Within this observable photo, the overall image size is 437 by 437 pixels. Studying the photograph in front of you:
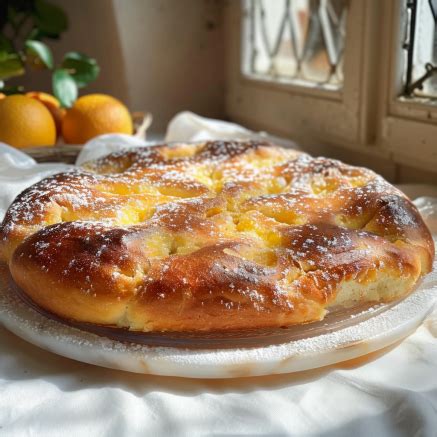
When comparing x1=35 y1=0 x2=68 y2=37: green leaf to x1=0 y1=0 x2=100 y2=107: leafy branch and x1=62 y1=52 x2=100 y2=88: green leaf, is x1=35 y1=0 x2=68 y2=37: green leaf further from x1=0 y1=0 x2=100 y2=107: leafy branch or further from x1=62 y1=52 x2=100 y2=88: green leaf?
x1=62 y1=52 x2=100 y2=88: green leaf

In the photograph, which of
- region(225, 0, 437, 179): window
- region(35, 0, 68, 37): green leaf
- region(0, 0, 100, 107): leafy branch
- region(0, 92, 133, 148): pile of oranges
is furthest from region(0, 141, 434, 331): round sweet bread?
region(35, 0, 68, 37): green leaf

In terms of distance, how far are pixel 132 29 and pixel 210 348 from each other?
135 centimetres

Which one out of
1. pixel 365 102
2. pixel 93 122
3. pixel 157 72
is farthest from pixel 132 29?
pixel 365 102

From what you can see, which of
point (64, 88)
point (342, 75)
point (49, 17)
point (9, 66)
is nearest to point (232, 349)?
point (342, 75)

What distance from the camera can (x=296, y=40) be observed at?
1.43 meters

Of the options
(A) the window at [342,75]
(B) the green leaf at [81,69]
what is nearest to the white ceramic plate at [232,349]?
(A) the window at [342,75]

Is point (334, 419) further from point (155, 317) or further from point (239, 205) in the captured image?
point (239, 205)

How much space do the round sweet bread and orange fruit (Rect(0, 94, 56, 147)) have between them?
17.1 inches

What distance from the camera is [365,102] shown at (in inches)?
44.4

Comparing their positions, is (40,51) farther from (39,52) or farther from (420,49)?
(420,49)

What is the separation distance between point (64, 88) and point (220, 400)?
1067 mm

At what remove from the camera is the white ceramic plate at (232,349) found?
0.50 m

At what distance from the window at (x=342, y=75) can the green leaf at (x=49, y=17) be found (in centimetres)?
51

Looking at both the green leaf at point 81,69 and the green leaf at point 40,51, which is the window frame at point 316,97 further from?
the green leaf at point 40,51
